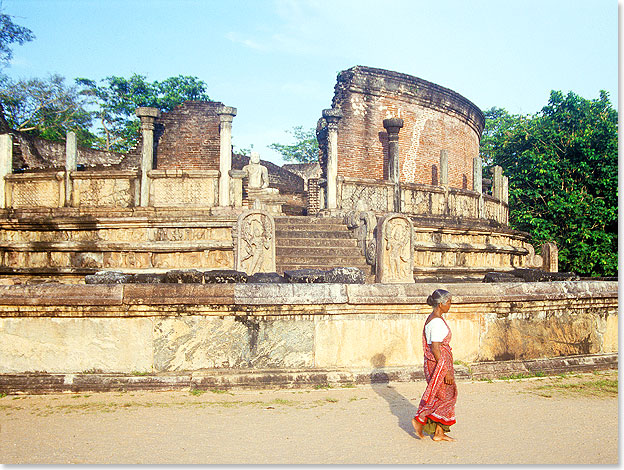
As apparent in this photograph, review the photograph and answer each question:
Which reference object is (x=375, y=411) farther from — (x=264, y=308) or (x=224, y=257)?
(x=224, y=257)

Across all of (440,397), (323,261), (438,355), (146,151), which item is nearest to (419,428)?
(440,397)

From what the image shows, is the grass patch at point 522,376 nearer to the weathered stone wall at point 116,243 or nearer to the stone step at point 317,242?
the stone step at point 317,242

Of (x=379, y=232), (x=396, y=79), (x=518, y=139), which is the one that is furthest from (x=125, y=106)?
(x=379, y=232)

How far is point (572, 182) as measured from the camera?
1727cm

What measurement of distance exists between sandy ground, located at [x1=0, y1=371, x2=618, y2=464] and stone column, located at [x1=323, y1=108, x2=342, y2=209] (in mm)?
7411

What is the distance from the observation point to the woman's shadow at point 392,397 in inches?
159

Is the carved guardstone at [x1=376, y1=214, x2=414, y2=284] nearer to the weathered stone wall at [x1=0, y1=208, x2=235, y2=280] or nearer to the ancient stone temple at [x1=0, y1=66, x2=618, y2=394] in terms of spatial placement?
the ancient stone temple at [x1=0, y1=66, x2=618, y2=394]

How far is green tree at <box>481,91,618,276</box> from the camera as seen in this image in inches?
648

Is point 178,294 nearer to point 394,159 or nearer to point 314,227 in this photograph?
point 314,227

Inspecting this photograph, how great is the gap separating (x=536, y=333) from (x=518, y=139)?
15403mm

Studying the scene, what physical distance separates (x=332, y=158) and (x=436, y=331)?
9432mm

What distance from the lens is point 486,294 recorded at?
5395 mm

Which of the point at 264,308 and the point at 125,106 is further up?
the point at 125,106

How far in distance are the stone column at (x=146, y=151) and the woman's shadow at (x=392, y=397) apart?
8.07 m
